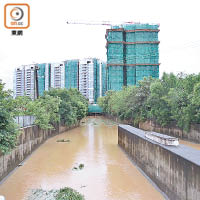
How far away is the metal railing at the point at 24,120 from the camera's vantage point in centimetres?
1703

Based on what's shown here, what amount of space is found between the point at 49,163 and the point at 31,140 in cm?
415

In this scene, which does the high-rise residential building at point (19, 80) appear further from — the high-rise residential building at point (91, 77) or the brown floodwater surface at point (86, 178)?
the brown floodwater surface at point (86, 178)

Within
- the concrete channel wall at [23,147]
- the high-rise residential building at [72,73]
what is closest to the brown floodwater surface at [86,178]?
the concrete channel wall at [23,147]

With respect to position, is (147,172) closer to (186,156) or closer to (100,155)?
(186,156)

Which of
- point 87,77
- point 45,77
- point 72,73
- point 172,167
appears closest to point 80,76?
point 87,77

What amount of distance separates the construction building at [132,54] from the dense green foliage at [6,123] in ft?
276

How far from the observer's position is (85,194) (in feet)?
35.6

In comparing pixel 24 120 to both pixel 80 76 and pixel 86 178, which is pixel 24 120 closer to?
pixel 86 178

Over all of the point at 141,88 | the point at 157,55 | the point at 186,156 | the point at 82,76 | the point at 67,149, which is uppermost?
the point at 157,55

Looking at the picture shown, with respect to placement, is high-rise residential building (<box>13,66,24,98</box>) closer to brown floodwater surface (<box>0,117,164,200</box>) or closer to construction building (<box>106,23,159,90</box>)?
construction building (<box>106,23,159,90</box>)

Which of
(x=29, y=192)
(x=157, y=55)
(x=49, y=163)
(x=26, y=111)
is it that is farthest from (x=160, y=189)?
(x=157, y=55)

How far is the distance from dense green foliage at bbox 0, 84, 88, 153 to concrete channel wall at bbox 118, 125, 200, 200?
21.6ft

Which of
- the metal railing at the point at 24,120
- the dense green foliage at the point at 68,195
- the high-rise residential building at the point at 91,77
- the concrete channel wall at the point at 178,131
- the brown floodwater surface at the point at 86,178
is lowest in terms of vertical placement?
the brown floodwater surface at the point at 86,178

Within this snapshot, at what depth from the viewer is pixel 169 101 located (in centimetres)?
2769
